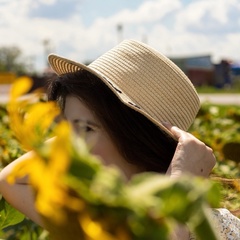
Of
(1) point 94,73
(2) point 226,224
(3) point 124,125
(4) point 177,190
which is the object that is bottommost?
(2) point 226,224

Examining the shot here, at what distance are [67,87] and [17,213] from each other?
31cm

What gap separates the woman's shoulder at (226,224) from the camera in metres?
1.35

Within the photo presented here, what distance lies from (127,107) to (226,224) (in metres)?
0.30

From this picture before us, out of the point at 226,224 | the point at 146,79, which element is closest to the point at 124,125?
the point at 146,79

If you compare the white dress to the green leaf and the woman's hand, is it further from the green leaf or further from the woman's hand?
the green leaf

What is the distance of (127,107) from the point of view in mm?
1383

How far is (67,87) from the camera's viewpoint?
4.85 ft

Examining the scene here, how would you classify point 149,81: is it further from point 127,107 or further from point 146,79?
point 127,107

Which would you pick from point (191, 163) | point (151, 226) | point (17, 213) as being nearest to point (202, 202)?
point (151, 226)

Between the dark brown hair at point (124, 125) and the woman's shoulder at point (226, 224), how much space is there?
0.55 ft

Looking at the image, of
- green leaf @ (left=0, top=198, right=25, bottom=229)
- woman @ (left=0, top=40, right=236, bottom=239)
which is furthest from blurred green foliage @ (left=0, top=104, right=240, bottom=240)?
woman @ (left=0, top=40, right=236, bottom=239)

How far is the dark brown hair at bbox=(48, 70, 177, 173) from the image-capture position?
1.35 metres

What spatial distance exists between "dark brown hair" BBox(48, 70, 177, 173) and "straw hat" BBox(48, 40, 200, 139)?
1.0 inches

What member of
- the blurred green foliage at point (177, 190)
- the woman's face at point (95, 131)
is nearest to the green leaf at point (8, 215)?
the blurred green foliage at point (177, 190)
